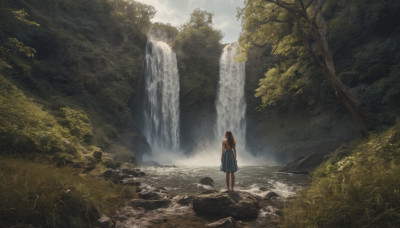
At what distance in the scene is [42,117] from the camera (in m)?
10.2

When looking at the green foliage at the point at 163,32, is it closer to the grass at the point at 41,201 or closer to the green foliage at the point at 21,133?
the green foliage at the point at 21,133

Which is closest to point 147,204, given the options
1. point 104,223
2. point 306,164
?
point 104,223

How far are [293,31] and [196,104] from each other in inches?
758

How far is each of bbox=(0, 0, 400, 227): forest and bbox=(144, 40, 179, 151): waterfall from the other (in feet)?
Answer: 2.52

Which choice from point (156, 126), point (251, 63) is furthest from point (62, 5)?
point (251, 63)

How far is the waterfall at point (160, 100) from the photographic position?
88.6ft

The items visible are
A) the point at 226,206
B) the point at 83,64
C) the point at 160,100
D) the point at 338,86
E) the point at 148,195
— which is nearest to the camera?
the point at 226,206

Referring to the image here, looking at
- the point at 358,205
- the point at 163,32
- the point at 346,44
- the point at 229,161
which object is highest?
the point at 163,32

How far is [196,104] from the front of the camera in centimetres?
3008

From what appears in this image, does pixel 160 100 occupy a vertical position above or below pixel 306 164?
above

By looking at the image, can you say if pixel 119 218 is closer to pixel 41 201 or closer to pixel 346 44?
pixel 41 201

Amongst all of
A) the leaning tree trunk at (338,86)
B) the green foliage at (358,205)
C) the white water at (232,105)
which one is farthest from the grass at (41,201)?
the white water at (232,105)

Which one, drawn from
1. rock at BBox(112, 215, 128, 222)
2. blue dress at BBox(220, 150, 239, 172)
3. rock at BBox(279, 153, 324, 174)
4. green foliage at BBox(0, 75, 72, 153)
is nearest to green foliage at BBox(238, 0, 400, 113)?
rock at BBox(279, 153, 324, 174)

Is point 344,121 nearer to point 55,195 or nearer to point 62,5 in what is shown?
point 55,195
